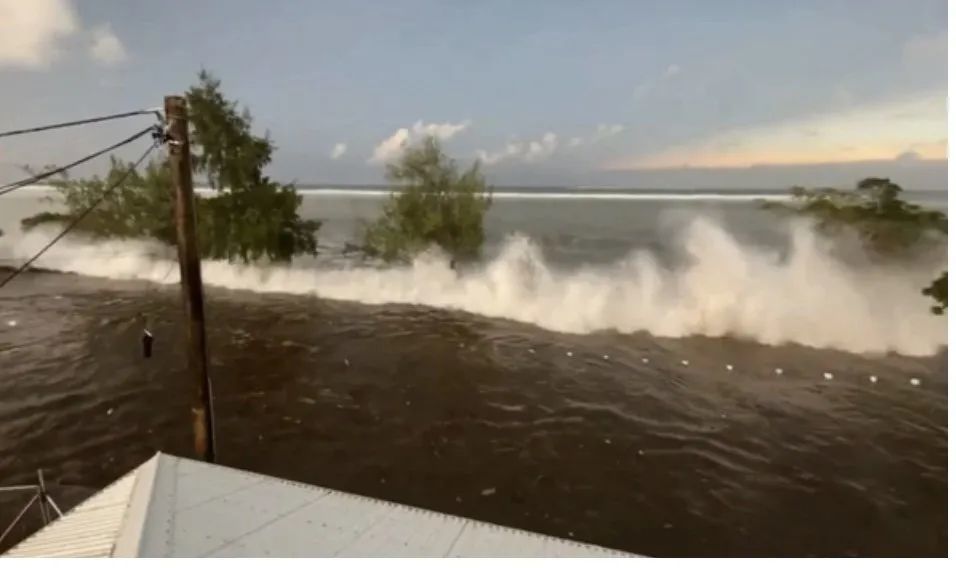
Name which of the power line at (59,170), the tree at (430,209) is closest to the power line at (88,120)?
the power line at (59,170)

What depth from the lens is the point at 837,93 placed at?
1820mm

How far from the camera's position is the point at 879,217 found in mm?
1826

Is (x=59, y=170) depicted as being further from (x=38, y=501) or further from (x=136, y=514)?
(x=136, y=514)

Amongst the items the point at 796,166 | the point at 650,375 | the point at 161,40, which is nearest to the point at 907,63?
the point at 796,166

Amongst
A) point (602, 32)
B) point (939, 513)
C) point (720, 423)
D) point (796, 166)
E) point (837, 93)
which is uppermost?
point (602, 32)

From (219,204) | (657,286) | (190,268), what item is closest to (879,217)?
(657,286)

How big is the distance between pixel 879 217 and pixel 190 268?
1978 mm

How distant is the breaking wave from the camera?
6.09ft

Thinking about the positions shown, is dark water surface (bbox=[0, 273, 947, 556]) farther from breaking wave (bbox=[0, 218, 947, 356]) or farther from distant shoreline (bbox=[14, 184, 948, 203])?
distant shoreline (bbox=[14, 184, 948, 203])

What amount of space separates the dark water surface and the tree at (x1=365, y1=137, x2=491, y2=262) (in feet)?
0.74

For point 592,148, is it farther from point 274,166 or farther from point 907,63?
point 274,166

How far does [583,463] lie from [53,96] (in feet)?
6.74

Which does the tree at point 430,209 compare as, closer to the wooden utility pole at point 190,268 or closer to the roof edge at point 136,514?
the wooden utility pole at point 190,268

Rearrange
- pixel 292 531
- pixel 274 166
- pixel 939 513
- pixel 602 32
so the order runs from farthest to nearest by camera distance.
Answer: pixel 274 166, pixel 602 32, pixel 939 513, pixel 292 531
